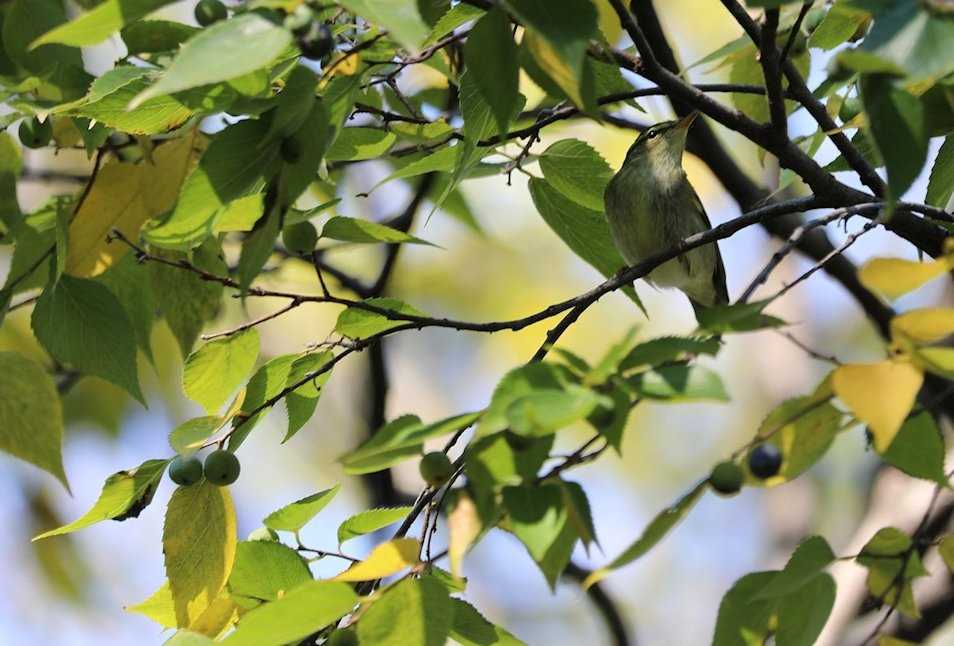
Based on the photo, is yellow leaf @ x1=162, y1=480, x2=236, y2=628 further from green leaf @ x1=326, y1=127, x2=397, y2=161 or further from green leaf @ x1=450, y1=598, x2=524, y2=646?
green leaf @ x1=326, y1=127, x2=397, y2=161

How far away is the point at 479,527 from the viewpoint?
43.6 inches

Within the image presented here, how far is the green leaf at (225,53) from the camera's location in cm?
100

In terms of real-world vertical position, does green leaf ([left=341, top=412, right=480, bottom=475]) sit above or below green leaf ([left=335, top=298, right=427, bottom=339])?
above

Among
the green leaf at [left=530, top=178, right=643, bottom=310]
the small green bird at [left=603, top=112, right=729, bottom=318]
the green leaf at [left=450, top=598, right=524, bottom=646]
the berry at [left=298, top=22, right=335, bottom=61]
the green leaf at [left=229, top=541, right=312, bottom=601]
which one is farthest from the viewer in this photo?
the small green bird at [left=603, top=112, right=729, bottom=318]

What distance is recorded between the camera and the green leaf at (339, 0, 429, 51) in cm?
102

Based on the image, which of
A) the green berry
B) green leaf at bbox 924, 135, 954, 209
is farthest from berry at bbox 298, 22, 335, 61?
green leaf at bbox 924, 135, 954, 209

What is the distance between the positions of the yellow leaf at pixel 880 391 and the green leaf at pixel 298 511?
814 millimetres

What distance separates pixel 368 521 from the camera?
163cm

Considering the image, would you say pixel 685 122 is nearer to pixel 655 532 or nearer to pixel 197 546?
pixel 197 546

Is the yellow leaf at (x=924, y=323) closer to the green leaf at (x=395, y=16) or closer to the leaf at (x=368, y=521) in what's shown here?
the green leaf at (x=395, y=16)

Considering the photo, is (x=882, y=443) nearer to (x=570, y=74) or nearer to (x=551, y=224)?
(x=570, y=74)

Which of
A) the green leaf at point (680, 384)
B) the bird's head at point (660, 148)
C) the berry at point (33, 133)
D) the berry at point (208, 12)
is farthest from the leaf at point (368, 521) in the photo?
the bird's head at point (660, 148)

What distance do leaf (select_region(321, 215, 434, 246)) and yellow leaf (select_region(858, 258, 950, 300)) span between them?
0.73 meters

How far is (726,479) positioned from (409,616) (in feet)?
1.24
